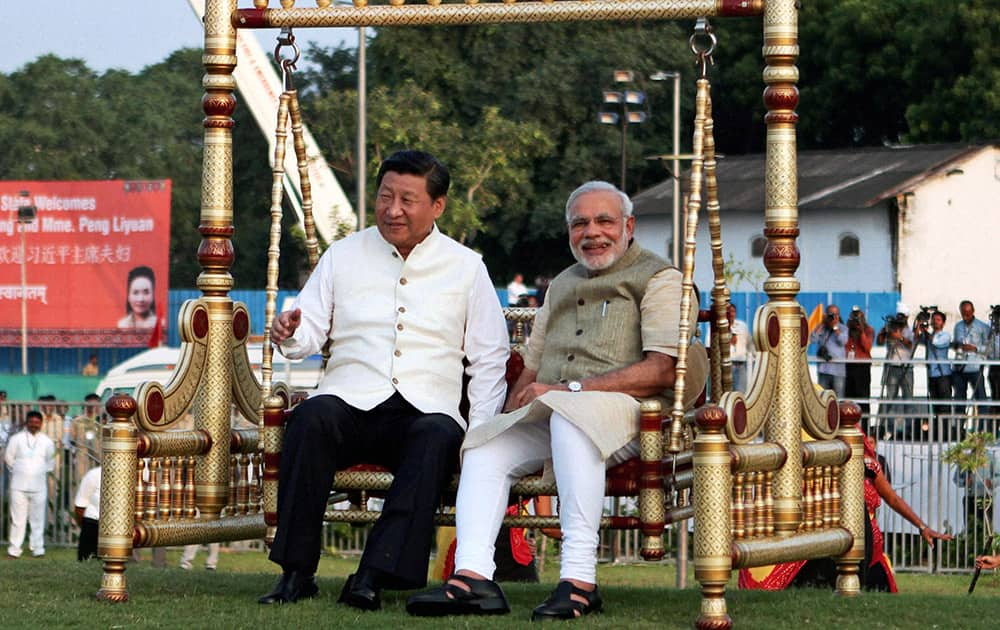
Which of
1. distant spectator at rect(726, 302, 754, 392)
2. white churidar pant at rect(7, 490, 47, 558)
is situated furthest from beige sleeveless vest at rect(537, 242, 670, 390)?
white churidar pant at rect(7, 490, 47, 558)

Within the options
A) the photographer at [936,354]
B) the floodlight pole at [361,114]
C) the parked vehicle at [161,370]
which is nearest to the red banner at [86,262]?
the parked vehicle at [161,370]

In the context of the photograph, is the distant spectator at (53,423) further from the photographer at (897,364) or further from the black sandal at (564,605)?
the black sandal at (564,605)

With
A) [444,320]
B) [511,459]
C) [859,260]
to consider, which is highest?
[859,260]

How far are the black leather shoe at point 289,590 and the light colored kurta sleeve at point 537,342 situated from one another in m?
1.19

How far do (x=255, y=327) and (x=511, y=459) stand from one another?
36.7m

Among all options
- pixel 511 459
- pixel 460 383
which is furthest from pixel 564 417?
pixel 460 383

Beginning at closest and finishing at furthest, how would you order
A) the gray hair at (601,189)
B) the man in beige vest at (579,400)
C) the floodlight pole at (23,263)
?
the man in beige vest at (579,400), the gray hair at (601,189), the floodlight pole at (23,263)

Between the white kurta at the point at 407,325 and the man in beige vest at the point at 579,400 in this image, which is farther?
the white kurta at the point at 407,325

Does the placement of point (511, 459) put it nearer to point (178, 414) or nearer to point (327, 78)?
point (178, 414)

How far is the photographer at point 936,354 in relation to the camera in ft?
65.6

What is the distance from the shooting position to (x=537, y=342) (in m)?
7.50

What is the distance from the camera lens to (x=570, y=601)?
6.55 meters

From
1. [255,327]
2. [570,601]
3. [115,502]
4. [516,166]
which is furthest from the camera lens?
[516,166]

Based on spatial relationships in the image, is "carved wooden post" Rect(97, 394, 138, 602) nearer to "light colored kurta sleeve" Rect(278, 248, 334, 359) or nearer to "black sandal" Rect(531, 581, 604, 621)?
"light colored kurta sleeve" Rect(278, 248, 334, 359)
